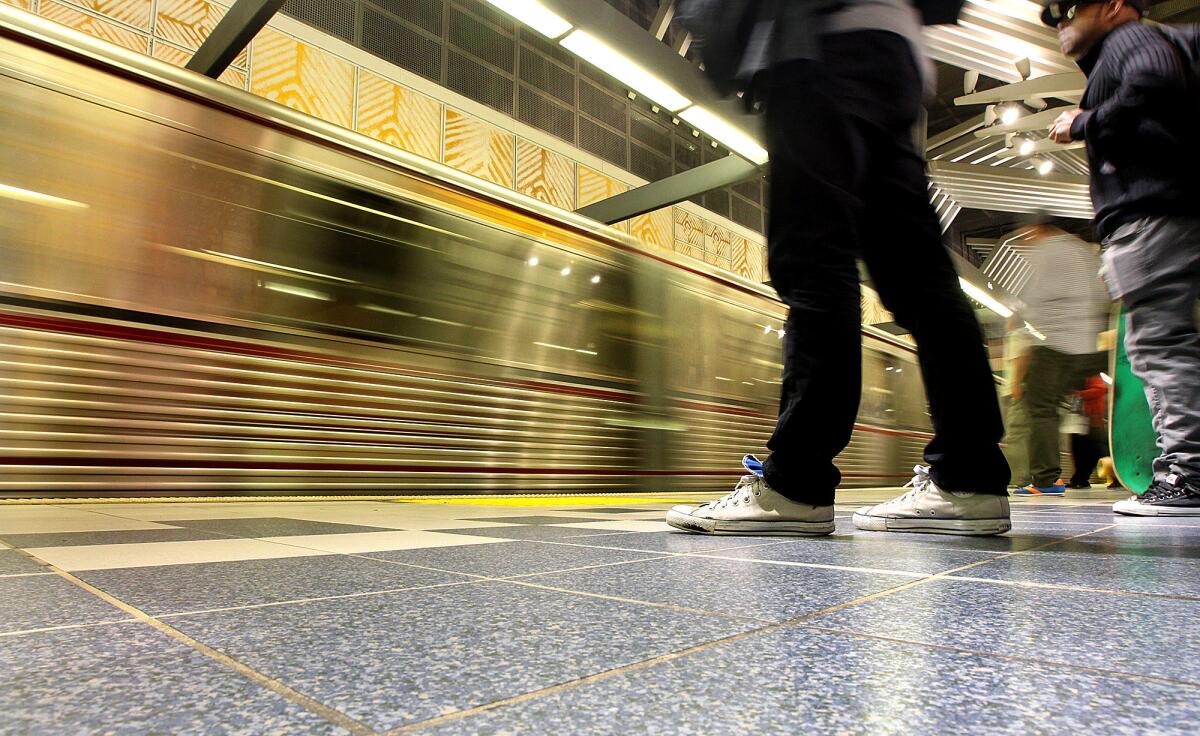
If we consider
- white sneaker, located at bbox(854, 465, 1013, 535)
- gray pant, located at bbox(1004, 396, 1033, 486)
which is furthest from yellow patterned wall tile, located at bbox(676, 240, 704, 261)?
white sneaker, located at bbox(854, 465, 1013, 535)

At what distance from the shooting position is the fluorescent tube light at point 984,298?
11.5 meters

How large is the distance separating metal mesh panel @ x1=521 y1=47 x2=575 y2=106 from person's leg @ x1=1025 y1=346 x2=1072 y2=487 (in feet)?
20.3

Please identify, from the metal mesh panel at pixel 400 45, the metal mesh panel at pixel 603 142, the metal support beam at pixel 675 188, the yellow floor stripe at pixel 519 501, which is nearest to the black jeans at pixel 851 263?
the yellow floor stripe at pixel 519 501

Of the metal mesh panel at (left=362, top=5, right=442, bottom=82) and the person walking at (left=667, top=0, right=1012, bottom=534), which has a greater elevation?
the metal mesh panel at (left=362, top=5, right=442, bottom=82)

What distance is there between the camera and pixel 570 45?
14.4 ft

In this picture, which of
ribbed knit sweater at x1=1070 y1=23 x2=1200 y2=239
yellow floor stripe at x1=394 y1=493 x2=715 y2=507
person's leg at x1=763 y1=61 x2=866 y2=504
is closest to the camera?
person's leg at x1=763 y1=61 x2=866 y2=504

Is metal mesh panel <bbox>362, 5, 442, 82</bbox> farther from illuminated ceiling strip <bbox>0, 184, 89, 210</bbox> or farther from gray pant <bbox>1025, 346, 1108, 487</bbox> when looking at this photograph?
gray pant <bbox>1025, 346, 1108, 487</bbox>

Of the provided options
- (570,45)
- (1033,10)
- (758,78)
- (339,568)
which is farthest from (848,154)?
(1033,10)

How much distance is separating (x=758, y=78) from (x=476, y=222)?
280cm

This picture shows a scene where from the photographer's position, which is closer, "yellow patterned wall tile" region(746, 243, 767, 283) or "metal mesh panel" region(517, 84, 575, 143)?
"metal mesh panel" region(517, 84, 575, 143)

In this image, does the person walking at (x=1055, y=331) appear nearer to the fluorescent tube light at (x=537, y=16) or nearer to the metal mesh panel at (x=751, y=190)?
the fluorescent tube light at (x=537, y=16)

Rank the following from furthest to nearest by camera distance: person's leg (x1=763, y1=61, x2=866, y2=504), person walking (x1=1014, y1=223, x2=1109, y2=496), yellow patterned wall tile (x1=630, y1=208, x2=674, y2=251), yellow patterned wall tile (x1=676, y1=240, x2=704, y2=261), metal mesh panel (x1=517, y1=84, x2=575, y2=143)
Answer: yellow patterned wall tile (x1=676, y1=240, x2=704, y2=261), yellow patterned wall tile (x1=630, y1=208, x2=674, y2=251), metal mesh panel (x1=517, y1=84, x2=575, y2=143), person walking (x1=1014, y1=223, x2=1109, y2=496), person's leg (x1=763, y1=61, x2=866, y2=504)

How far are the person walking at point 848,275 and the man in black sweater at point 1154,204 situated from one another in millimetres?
838

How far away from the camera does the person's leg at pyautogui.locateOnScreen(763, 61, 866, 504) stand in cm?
147
